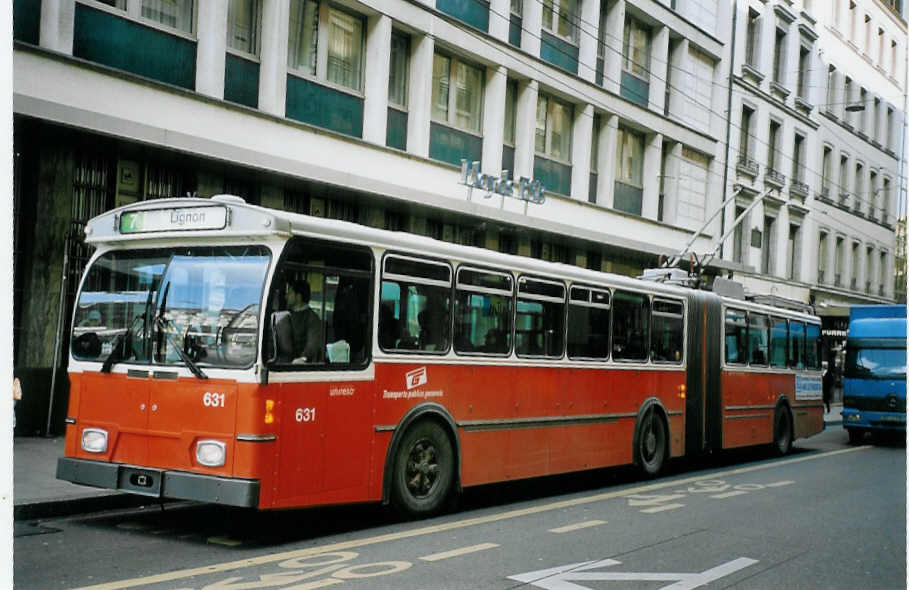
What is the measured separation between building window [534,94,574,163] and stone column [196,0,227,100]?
33.5 ft

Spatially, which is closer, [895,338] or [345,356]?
[345,356]

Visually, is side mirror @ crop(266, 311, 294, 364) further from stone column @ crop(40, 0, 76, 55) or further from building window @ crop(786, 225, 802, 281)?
building window @ crop(786, 225, 802, 281)

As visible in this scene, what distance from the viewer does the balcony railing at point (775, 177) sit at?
Answer: 37250 mm

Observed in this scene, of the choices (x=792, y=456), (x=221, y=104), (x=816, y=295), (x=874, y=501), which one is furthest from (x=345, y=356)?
(x=816, y=295)

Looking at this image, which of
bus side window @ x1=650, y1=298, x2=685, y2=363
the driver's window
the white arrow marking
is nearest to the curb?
the driver's window

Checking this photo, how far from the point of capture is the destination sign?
28.2 feet

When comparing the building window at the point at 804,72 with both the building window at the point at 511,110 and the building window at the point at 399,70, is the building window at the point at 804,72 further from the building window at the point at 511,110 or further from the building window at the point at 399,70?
the building window at the point at 399,70

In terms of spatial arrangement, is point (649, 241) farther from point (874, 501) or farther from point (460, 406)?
point (460, 406)

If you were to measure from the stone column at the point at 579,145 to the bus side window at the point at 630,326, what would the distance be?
12.1 meters

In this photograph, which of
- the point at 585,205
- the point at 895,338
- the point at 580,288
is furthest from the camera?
the point at 585,205

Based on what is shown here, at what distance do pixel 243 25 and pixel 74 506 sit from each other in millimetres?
10142

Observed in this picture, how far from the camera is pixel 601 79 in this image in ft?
89.7

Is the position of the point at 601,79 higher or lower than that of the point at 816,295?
higher

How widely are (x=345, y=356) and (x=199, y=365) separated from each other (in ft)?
4.36
